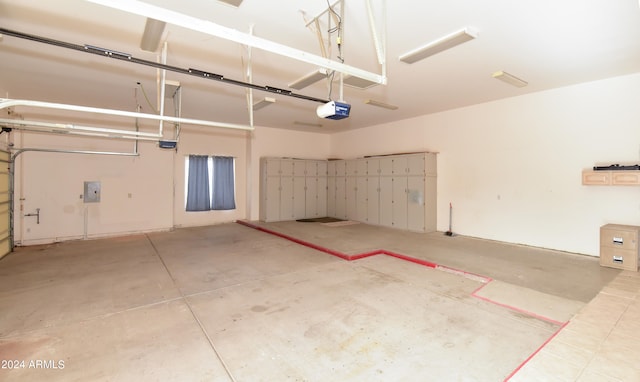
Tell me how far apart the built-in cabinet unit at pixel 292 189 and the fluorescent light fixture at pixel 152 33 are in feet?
19.9

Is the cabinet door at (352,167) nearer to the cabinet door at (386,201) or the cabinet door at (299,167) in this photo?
the cabinet door at (386,201)

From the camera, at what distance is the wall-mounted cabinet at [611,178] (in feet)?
14.3

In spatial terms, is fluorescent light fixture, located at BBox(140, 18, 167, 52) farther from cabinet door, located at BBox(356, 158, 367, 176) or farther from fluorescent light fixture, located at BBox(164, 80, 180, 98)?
cabinet door, located at BBox(356, 158, 367, 176)

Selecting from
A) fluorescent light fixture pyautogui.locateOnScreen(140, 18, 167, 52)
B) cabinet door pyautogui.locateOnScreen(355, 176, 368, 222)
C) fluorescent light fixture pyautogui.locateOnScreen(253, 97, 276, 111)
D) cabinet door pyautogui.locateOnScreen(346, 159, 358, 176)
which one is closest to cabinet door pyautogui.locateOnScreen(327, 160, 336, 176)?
cabinet door pyautogui.locateOnScreen(346, 159, 358, 176)

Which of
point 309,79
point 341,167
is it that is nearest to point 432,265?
point 309,79

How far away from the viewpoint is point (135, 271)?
4.47 m

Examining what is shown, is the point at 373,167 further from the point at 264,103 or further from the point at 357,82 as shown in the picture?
the point at 357,82

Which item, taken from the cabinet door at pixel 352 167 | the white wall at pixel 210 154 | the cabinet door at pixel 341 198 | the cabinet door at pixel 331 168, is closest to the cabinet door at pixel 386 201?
the cabinet door at pixel 352 167

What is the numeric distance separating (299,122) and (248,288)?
5909 millimetres

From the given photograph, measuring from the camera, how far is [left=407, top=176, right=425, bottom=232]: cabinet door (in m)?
7.27

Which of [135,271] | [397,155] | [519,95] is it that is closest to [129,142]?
[135,271]

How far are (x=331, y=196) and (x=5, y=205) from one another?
8.14m

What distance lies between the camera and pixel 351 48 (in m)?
3.71

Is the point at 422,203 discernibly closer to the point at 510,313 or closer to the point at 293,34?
the point at 510,313
